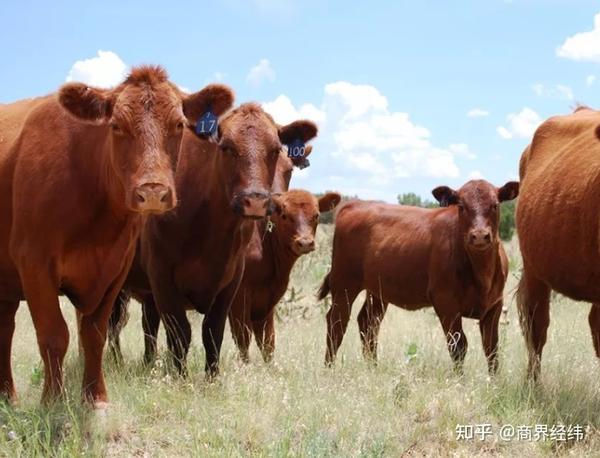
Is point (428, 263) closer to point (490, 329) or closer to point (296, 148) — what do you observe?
point (490, 329)

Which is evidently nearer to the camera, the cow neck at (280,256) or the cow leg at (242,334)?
the cow leg at (242,334)

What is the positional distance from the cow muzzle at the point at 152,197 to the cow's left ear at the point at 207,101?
4.20 ft

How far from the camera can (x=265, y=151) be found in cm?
661

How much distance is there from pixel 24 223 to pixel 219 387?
6.02ft

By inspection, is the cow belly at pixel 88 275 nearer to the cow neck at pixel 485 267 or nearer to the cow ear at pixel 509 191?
the cow neck at pixel 485 267

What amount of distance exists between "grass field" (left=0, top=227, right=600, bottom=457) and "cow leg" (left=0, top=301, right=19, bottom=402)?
0.44ft

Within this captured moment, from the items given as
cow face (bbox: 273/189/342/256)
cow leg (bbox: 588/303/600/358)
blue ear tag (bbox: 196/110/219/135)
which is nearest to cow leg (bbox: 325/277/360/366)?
cow face (bbox: 273/189/342/256)

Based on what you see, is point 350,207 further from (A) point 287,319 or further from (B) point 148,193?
(B) point 148,193

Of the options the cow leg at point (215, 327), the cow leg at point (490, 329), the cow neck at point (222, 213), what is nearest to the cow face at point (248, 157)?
the cow neck at point (222, 213)

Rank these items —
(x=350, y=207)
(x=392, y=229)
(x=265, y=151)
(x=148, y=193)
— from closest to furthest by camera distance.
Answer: (x=148, y=193) < (x=265, y=151) < (x=392, y=229) < (x=350, y=207)

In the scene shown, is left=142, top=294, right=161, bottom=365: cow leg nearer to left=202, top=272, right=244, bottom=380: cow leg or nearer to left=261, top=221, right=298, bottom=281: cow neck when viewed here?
left=202, top=272, right=244, bottom=380: cow leg

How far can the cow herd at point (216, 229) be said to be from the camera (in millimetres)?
5109

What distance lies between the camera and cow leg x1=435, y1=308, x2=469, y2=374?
7.69 metres

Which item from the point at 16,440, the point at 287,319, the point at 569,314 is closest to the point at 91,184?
the point at 16,440
